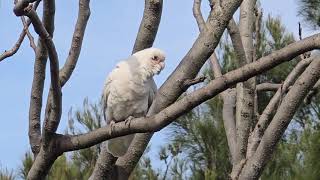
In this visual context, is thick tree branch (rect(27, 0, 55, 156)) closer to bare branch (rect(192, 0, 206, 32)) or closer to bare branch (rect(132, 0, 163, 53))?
bare branch (rect(132, 0, 163, 53))

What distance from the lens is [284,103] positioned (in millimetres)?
2477

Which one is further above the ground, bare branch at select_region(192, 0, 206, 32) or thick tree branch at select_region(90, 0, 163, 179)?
bare branch at select_region(192, 0, 206, 32)

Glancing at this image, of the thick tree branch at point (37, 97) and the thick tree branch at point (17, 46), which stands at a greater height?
the thick tree branch at point (17, 46)

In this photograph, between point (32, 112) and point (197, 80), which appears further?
point (32, 112)

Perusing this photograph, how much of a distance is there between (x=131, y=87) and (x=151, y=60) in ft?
0.74

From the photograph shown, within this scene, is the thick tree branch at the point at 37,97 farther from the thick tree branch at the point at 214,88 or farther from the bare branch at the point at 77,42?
the thick tree branch at the point at 214,88

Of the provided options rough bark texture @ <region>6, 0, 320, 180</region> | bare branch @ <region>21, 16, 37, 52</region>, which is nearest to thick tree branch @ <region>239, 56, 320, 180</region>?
rough bark texture @ <region>6, 0, 320, 180</region>

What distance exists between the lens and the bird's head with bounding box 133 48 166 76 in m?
2.77

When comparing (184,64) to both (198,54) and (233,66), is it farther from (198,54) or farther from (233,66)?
(233,66)

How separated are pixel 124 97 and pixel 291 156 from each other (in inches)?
94.1

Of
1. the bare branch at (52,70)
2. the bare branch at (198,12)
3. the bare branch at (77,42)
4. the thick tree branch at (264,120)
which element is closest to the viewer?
the bare branch at (52,70)

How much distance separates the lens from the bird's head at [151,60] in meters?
2.77

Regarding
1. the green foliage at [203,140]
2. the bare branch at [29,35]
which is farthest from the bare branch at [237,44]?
the green foliage at [203,140]

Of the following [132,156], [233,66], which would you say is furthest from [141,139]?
[233,66]
